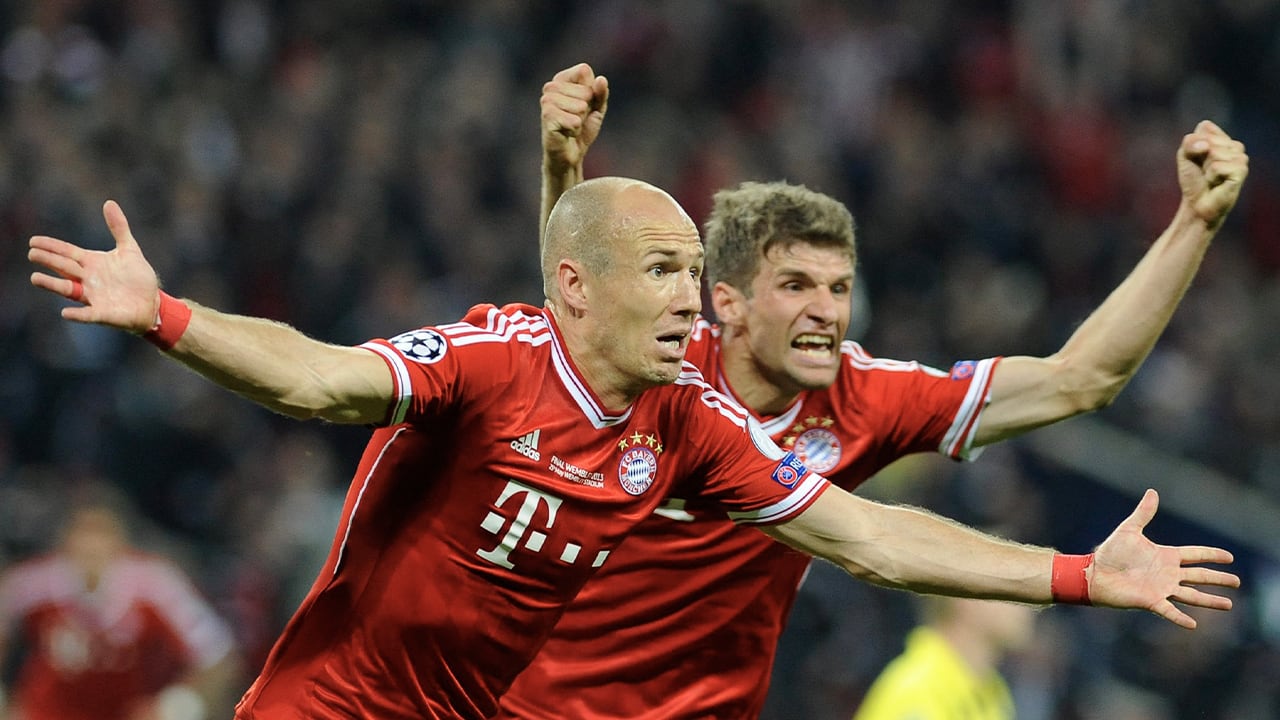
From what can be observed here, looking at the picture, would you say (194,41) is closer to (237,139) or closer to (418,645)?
(237,139)

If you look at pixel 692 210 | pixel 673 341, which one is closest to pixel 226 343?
pixel 673 341

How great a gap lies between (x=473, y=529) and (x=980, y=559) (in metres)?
1.36

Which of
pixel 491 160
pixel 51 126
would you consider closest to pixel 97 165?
pixel 51 126

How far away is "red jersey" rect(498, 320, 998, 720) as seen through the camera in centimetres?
550

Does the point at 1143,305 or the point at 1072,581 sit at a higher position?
the point at 1143,305

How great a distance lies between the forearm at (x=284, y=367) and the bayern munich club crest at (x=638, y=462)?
0.80 metres

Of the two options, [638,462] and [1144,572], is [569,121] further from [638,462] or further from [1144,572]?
[1144,572]

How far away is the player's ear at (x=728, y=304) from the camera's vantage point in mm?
5652

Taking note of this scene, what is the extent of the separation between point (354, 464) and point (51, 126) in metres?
3.74

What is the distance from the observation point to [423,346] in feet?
14.0

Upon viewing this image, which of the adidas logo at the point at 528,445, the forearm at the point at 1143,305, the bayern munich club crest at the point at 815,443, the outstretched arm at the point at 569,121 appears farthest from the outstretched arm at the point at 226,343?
the forearm at the point at 1143,305

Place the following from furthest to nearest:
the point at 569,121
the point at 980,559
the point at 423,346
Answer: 1. the point at 569,121
2. the point at 980,559
3. the point at 423,346

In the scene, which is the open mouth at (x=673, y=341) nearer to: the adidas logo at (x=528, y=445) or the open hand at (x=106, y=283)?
the adidas logo at (x=528, y=445)

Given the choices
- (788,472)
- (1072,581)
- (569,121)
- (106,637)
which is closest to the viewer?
(1072,581)
